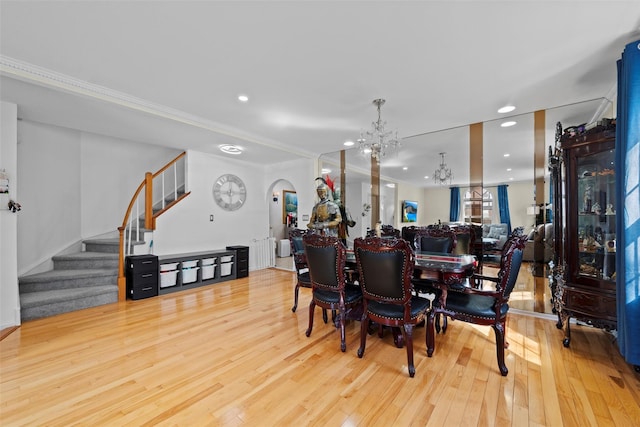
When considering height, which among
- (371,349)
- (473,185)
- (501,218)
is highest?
(473,185)

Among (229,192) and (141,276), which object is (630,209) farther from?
(229,192)

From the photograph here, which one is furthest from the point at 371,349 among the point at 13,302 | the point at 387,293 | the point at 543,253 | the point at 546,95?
the point at 13,302

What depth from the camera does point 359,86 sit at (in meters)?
2.66

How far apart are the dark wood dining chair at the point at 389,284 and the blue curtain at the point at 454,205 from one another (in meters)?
2.83

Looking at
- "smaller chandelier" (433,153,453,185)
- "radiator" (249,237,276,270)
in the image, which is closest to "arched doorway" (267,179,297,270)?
"radiator" (249,237,276,270)

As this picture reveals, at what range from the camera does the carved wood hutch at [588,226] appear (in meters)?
2.22

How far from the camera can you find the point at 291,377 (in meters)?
1.97

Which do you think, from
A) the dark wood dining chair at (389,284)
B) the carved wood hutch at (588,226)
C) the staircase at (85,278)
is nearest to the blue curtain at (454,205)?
the carved wood hutch at (588,226)

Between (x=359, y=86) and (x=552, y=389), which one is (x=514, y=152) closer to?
(x=359, y=86)

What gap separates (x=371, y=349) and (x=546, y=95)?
10.7 ft

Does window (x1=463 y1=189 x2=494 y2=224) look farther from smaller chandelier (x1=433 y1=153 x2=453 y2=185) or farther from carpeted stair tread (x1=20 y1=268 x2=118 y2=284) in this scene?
carpeted stair tread (x1=20 y1=268 x2=118 y2=284)

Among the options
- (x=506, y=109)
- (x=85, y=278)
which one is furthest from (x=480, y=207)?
(x=85, y=278)

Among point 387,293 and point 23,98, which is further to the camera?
point 23,98

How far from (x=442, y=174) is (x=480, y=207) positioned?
6.04 ft
